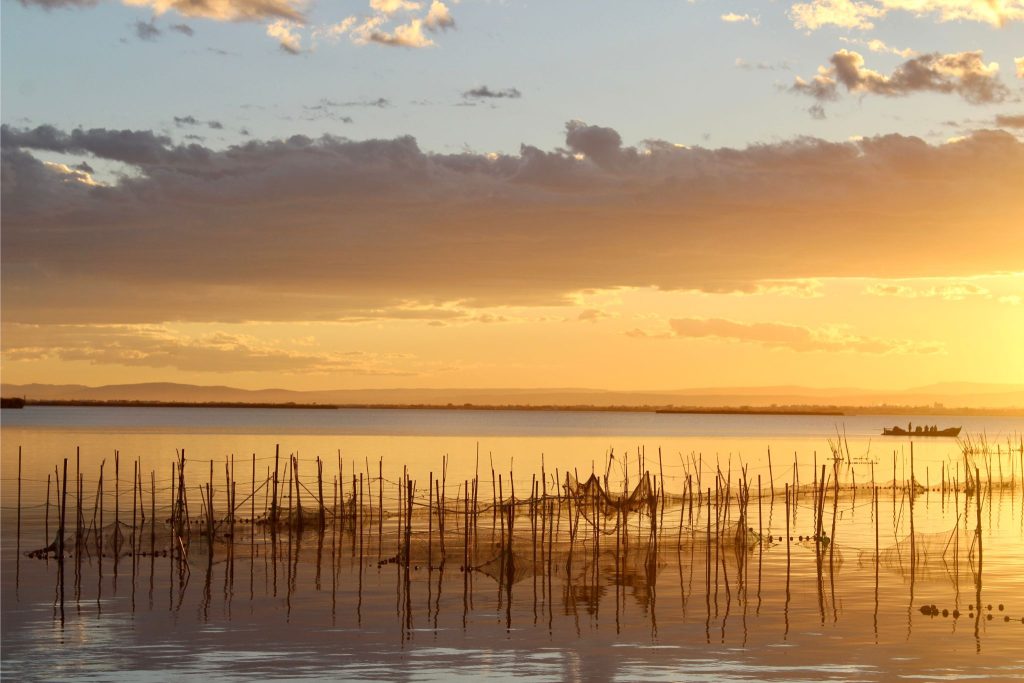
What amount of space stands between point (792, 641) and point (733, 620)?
2.56 m

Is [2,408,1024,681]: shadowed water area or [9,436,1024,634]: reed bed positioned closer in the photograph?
[2,408,1024,681]: shadowed water area

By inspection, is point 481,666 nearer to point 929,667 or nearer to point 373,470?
point 929,667

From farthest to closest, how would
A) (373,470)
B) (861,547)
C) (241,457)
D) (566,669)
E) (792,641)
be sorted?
(241,457) < (373,470) < (861,547) < (792,641) < (566,669)

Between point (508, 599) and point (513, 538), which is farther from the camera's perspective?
point (513, 538)

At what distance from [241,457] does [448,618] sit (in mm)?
73821

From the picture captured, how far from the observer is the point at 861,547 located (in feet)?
135

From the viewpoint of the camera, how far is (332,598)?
30062 millimetres

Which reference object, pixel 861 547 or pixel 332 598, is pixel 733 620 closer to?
pixel 332 598

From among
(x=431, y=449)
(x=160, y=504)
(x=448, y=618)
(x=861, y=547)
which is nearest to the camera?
(x=448, y=618)

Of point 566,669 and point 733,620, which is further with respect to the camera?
point 733,620

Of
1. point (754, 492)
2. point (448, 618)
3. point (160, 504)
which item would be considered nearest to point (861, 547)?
point (448, 618)

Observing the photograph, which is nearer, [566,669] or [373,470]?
[566,669]

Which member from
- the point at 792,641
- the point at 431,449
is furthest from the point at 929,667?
the point at 431,449

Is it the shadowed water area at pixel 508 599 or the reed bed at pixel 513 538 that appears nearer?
the shadowed water area at pixel 508 599
